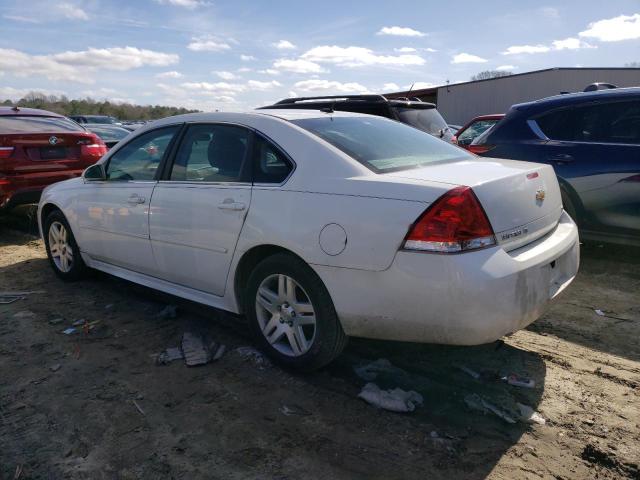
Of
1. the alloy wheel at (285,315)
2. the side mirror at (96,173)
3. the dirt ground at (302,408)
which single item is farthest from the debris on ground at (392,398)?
the side mirror at (96,173)

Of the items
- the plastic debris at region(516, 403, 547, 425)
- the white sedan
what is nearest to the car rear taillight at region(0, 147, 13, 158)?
the white sedan

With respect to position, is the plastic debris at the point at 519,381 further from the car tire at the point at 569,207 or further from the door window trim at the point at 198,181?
the car tire at the point at 569,207

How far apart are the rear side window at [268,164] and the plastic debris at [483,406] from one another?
1.63 m

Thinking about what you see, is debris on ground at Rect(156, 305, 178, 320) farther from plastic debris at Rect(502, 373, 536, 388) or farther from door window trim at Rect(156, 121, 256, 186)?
plastic debris at Rect(502, 373, 536, 388)

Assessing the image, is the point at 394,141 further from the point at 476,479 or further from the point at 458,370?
the point at 476,479

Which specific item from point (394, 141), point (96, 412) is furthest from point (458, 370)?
point (96, 412)

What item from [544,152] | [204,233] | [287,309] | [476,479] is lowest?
[476,479]

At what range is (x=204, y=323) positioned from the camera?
4109 millimetres

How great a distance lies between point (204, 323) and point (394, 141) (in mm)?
1979

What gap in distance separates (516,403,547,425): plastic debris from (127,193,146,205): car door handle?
9.64 feet

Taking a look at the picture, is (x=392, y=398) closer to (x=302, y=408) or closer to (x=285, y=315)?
(x=302, y=408)

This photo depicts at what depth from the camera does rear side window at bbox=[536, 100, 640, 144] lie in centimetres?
507

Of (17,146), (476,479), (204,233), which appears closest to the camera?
(476,479)

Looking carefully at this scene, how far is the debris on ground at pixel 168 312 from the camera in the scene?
4223 millimetres
